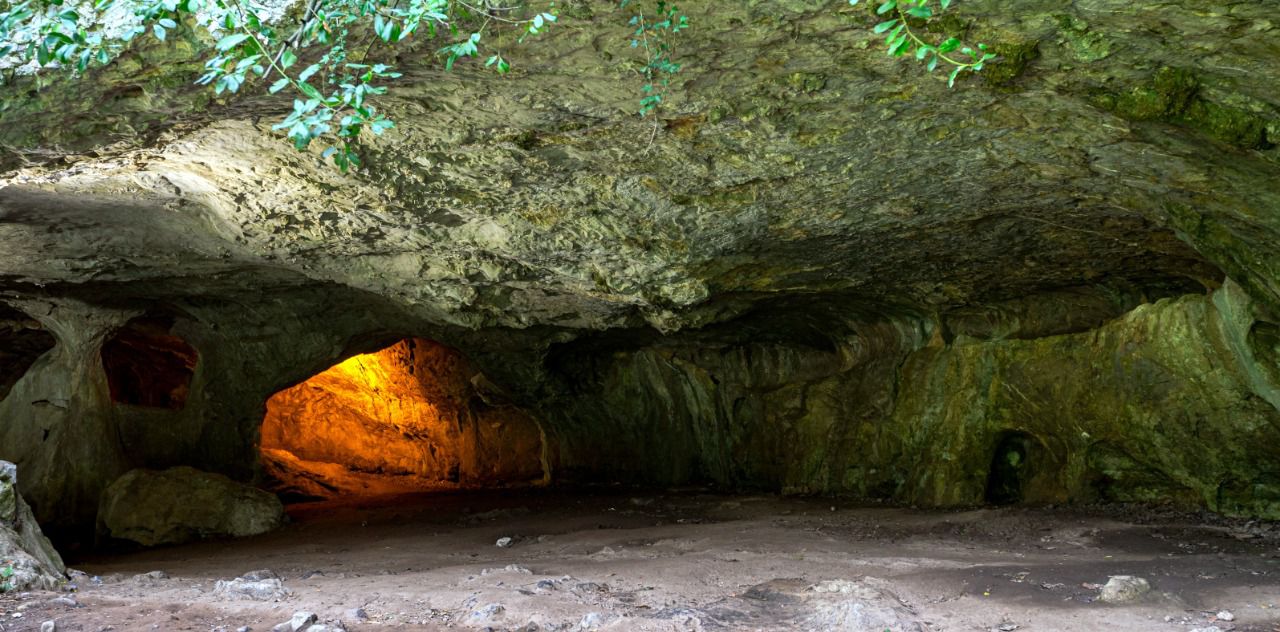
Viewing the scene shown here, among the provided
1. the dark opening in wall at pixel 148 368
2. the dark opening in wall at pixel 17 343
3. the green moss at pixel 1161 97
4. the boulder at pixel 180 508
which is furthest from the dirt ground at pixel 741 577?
the dark opening in wall at pixel 148 368

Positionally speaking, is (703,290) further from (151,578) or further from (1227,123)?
(151,578)

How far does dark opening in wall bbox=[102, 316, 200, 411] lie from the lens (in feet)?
55.4

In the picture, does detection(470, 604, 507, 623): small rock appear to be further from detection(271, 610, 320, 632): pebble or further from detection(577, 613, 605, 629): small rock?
detection(271, 610, 320, 632): pebble

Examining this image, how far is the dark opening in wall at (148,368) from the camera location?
16875 millimetres

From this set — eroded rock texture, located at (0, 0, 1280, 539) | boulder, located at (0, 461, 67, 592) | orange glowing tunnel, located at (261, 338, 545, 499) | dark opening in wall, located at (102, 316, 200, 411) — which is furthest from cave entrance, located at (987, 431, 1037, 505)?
dark opening in wall, located at (102, 316, 200, 411)

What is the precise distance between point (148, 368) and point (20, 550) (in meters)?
12.5

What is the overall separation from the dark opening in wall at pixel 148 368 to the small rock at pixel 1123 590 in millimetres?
15172

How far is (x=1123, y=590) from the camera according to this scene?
4930 millimetres

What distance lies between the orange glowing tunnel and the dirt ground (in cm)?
900

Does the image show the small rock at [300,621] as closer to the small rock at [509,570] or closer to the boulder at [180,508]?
the small rock at [509,570]

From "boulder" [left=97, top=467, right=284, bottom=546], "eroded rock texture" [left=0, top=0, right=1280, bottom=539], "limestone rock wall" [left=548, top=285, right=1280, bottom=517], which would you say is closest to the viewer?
"eroded rock texture" [left=0, top=0, right=1280, bottom=539]

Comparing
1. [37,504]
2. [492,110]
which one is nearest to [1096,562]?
[492,110]

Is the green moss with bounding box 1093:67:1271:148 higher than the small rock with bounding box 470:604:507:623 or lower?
higher

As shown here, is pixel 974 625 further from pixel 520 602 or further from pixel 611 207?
pixel 611 207
